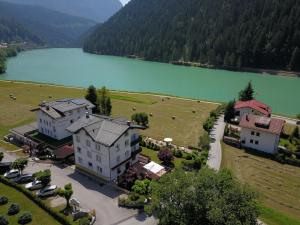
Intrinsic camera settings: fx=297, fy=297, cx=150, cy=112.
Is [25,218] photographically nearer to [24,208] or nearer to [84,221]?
[24,208]

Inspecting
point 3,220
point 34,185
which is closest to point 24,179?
point 34,185

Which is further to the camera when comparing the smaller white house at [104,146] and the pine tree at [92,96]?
the pine tree at [92,96]

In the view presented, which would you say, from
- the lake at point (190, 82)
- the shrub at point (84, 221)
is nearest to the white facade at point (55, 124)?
the shrub at point (84, 221)

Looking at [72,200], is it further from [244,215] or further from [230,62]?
[230,62]

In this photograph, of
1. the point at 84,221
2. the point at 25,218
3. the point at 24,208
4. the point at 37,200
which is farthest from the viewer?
the point at 37,200

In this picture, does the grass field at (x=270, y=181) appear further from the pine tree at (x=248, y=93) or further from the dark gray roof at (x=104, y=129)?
the pine tree at (x=248, y=93)
